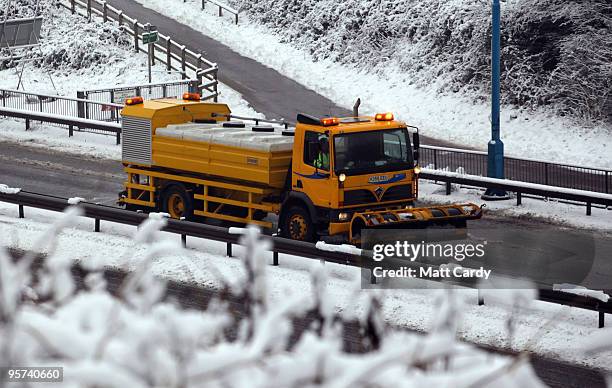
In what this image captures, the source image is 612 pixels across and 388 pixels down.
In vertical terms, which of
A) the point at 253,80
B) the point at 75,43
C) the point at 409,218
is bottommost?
the point at 409,218

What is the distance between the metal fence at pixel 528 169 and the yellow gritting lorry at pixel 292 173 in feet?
20.9

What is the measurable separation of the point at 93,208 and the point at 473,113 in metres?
17.7

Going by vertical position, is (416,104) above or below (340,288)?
above

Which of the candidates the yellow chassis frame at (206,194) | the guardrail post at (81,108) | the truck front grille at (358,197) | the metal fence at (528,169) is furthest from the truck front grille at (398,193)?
the guardrail post at (81,108)

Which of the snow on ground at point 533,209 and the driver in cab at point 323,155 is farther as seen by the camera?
the snow on ground at point 533,209

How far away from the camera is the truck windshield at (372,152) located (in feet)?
58.2

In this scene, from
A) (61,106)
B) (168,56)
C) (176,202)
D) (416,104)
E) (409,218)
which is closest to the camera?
(409,218)

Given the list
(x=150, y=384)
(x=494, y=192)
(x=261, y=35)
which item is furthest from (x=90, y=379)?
(x=261, y=35)

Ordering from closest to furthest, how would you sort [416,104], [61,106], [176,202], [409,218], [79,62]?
[409,218] < [176,202] < [61,106] < [416,104] < [79,62]

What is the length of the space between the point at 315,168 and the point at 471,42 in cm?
2058

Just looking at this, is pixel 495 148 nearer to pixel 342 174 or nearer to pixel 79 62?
pixel 342 174

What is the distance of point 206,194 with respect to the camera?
63.9ft

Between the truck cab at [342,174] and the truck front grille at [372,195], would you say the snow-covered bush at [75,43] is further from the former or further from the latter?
the truck front grille at [372,195]

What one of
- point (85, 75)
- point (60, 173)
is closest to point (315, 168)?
point (60, 173)
